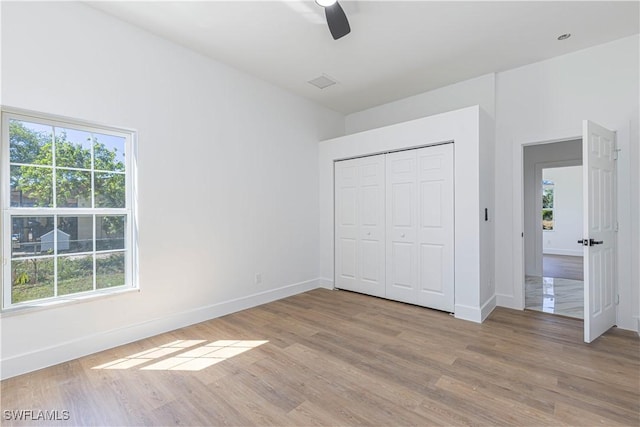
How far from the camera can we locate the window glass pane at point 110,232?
9.10 ft

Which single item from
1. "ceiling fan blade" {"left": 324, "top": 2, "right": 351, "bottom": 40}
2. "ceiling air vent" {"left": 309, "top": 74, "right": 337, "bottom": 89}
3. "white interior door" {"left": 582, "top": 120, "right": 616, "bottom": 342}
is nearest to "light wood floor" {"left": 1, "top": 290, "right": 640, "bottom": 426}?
"white interior door" {"left": 582, "top": 120, "right": 616, "bottom": 342}

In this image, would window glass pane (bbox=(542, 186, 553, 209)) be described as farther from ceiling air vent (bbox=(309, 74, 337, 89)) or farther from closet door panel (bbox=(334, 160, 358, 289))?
ceiling air vent (bbox=(309, 74, 337, 89))

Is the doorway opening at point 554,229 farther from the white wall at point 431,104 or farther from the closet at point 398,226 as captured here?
the white wall at point 431,104

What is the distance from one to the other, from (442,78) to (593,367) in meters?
3.55

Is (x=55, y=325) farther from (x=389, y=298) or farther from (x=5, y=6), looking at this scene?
(x=389, y=298)

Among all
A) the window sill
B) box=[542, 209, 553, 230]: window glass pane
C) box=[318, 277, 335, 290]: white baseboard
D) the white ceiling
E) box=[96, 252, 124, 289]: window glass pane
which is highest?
the white ceiling

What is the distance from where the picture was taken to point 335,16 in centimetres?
235

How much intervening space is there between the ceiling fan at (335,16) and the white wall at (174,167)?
176cm

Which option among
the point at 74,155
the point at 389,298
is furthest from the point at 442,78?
the point at 74,155

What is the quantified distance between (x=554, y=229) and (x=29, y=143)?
11.6 metres

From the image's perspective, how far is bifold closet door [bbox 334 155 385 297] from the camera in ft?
14.0

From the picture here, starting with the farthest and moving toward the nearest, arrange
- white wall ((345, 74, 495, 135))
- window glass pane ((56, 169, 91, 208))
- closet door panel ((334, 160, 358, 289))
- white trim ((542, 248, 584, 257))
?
white trim ((542, 248, 584, 257)), closet door panel ((334, 160, 358, 289)), white wall ((345, 74, 495, 135)), window glass pane ((56, 169, 91, 208))

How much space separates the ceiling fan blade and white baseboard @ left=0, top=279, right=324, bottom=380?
10.4 feet

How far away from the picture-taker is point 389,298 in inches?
164
